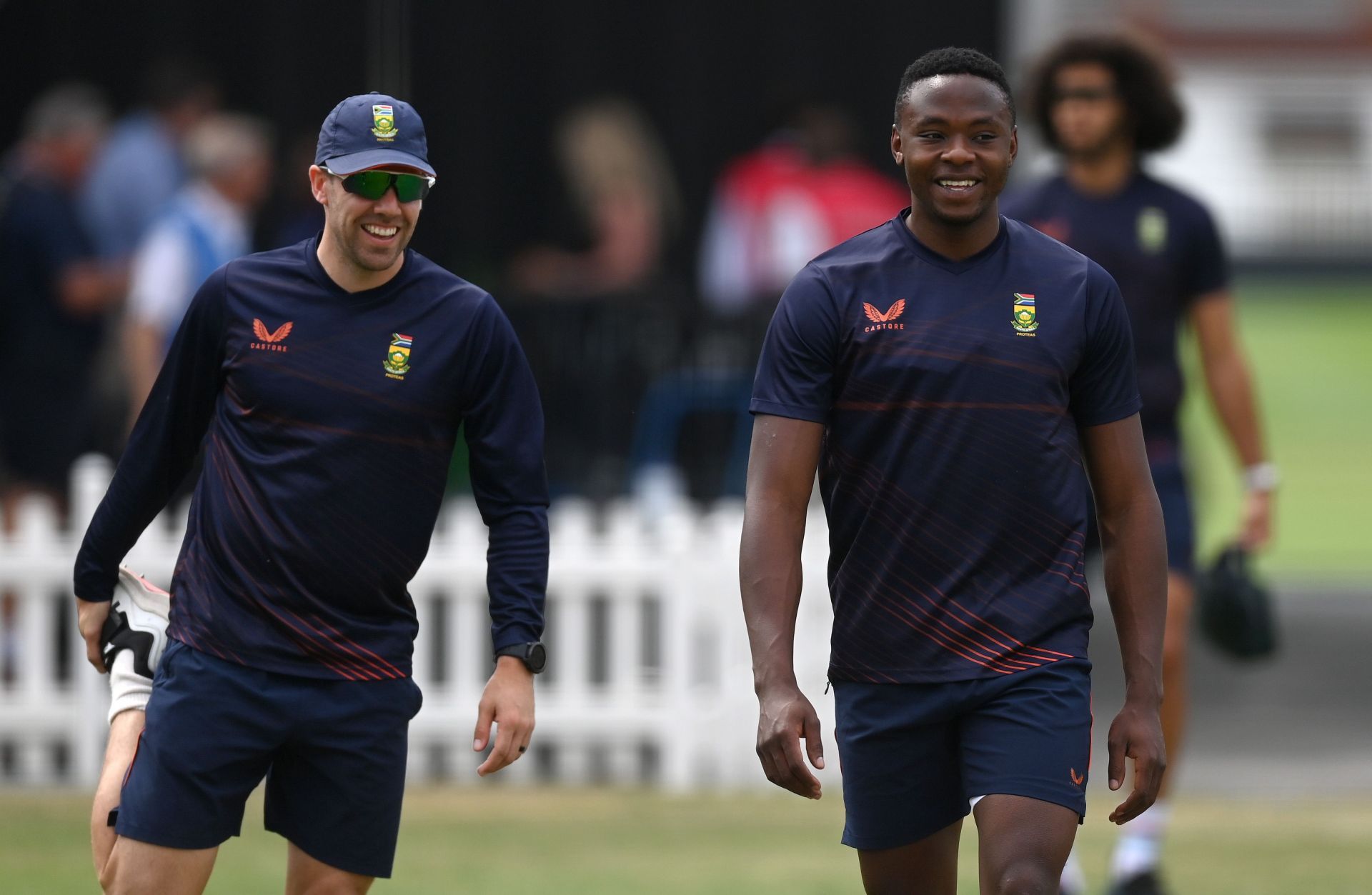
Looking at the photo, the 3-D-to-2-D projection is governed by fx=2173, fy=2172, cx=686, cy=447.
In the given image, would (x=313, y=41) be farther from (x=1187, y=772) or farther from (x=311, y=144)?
(x=1187, y=772)

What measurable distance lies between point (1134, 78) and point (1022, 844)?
3.52 m

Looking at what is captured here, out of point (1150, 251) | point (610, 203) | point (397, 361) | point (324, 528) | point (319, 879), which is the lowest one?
point (319, 879)

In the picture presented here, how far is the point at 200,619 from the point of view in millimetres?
4785

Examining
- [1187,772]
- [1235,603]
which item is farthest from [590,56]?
[1235,603]

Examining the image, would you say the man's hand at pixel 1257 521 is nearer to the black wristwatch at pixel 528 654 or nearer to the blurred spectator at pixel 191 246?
the black wristwatch at pixel 528 654

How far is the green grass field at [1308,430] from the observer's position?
18.6 metres

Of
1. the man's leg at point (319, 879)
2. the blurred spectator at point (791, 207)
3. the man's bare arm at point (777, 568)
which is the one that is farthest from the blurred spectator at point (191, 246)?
the man's bare arm at point (777, 568)

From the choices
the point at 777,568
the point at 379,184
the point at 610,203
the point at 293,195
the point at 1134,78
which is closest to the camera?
the point at 777,568

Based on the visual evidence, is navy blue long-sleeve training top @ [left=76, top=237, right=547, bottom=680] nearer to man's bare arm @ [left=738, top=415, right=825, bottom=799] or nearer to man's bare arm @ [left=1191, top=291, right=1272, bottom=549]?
man's bare arm @ [left=738, top=415, right=825, bottom=799]

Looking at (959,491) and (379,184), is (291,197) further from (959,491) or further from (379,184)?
(959,491)

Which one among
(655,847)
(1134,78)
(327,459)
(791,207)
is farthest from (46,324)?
(327,459)

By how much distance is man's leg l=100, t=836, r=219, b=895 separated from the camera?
15.1 ft

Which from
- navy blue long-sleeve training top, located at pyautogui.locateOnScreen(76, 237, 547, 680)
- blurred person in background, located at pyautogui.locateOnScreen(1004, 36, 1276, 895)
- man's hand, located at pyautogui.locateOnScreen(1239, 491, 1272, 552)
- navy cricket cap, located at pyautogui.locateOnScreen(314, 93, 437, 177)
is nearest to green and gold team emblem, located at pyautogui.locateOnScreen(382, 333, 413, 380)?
navy blue long-sleeve training top, located at pyautogui.locateOnScreen(76, 237, 547, 680)

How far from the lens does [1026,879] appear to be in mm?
4301
